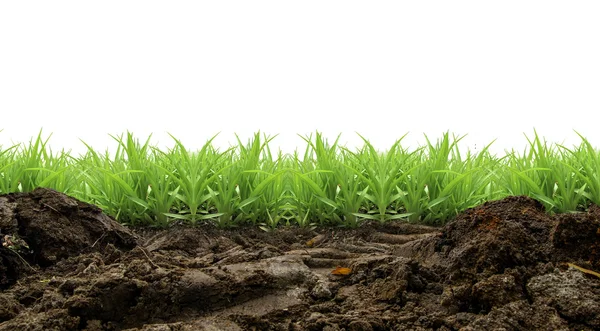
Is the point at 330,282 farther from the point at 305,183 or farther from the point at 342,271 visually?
the point at 305,183

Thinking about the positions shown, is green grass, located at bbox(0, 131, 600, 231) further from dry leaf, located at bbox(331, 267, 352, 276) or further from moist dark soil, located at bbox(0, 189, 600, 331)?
dry leaf, located at bbox(331, 267, 352, 276)

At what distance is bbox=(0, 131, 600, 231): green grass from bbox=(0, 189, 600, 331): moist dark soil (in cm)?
65

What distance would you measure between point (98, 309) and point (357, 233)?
1.91m

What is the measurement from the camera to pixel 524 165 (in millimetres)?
4680

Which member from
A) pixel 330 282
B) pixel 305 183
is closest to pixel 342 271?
pixel 330 282

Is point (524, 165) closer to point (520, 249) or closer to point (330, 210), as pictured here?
point (330, 210)

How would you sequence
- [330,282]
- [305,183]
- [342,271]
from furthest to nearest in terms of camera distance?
[305,183]
[342,271]
[330,282]

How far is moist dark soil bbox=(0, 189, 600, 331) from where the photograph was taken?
2.46m

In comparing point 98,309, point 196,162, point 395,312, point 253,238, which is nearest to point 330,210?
point 253,238

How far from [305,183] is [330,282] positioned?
1.37 metres

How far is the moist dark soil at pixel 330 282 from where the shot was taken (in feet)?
8.08

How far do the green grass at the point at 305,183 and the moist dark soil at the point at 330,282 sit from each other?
647 mm

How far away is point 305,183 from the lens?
13.9 feet

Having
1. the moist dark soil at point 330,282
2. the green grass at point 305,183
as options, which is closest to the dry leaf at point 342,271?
the moist dark soil at point 330,282
